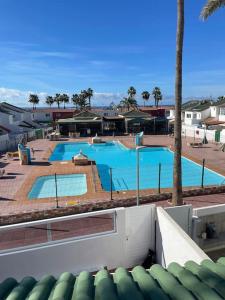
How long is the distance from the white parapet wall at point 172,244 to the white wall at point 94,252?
1.54ft

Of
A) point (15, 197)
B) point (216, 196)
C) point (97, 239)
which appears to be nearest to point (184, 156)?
point (216, 196)

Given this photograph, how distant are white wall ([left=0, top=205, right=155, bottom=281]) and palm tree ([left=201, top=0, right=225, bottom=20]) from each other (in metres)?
10.7

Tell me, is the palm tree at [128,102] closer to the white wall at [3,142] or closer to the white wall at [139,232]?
the white wall at [3,142]

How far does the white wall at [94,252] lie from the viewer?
756cm

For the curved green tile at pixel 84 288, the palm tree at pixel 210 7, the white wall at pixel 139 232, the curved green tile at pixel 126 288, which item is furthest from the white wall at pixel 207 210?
the palm tree at pixel 210 7

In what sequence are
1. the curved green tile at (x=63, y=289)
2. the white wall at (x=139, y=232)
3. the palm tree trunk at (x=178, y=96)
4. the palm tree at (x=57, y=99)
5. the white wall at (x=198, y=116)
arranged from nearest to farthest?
the curved green tile at (x=63, y=289) → the white wall at (x=139, y=232) → the palm tree trunk at (x=178, y=96) → the white wall at (x=198, y=116) → the palm tree at (x=57, y=99)

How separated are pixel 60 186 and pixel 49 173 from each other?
2.90m

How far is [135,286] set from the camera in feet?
13.2

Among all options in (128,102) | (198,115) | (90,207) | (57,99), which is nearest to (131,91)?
(128,102)

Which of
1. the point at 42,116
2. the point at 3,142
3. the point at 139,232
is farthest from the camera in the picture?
the point at 42,116

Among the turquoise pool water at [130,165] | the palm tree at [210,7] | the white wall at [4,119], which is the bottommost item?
the turquoise pool water at [130,165]

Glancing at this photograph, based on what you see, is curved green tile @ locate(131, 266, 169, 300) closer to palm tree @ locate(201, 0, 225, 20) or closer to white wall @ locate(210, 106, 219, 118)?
palm tree @ locate(201, 0, 225, 20)

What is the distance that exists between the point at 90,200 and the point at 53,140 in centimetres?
2658

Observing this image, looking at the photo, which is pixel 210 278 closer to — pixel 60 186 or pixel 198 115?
pixel 60 186
